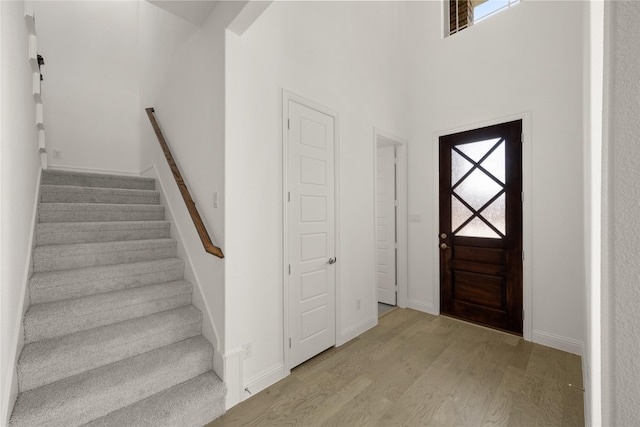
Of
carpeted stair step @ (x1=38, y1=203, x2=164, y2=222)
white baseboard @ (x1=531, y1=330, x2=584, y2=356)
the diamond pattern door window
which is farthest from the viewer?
the diamond pattern door window

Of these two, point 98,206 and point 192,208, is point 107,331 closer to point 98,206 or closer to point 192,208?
point 192,208

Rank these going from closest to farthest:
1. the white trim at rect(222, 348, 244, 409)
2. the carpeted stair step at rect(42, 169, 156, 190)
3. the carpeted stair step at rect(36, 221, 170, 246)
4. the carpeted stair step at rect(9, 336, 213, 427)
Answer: the carpeted stair step at rect(9, 336, 213, 427) < the white trim at rect(222, 348, 244, 409) < the carpeted stair step at rect(36, 221, 170, 246) < the carpeted stair step at rect(42, 169, 156, 190)

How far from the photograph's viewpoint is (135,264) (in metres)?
2.34

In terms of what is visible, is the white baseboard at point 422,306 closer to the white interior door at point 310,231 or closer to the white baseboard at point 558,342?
the white baseboard at point 558,342

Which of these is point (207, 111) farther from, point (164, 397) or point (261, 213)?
point (164, 397)

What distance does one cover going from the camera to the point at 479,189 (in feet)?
10.7

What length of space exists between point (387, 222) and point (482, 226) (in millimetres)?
1164

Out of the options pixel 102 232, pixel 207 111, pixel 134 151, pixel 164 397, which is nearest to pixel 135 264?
pixel 102 232

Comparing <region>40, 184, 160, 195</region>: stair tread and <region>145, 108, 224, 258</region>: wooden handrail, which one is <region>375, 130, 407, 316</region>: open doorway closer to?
<region>145, 108, 224, 258</region>: wooden handrail

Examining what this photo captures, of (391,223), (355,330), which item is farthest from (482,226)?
(355,330)

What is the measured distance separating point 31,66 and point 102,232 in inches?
54.2

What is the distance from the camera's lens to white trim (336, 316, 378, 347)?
2787mm

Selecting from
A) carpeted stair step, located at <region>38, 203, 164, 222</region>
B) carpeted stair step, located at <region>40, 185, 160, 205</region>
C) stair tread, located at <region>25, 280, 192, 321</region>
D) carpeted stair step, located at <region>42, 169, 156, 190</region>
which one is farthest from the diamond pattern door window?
carpeted stair step, located at <region>42, 169, 156, 190</region>

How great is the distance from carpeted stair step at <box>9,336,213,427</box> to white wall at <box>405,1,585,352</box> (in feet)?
9.48
